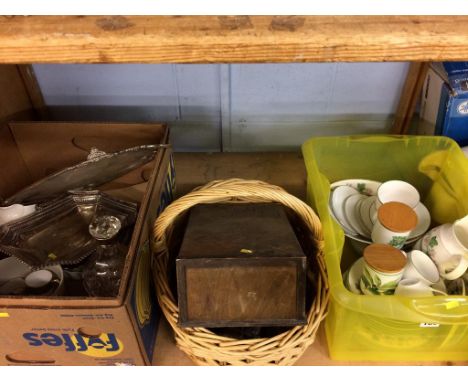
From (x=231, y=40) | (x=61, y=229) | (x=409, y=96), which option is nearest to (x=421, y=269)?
(x=409, y=96)

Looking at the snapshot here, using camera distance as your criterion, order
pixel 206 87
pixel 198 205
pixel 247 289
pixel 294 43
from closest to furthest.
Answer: pixel 294 43 → pixel 247 289 → pixel 198 205 → pixel 206 87

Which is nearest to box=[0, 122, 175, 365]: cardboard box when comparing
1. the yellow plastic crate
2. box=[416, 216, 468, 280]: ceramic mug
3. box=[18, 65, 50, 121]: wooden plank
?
box=[18, 65, 50, 121]: wooden plank

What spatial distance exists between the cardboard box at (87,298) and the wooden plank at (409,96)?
623 mm

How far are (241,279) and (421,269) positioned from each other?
1.21 feet

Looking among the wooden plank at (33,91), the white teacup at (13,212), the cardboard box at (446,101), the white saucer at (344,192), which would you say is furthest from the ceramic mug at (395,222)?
the wooden plank at (33,91)

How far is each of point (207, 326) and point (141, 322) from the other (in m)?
0.12

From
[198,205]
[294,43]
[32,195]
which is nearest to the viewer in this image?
[294,43]

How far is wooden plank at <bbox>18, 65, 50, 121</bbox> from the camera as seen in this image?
102cm

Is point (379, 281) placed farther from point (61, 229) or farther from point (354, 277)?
point (61, 229)

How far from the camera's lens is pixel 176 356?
0.79 meters

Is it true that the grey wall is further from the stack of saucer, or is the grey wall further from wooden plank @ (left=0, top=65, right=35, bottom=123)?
the stack of saucer

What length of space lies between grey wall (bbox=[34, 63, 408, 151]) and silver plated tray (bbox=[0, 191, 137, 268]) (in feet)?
0.98

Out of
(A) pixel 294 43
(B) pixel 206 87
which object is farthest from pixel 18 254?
(A) pixel 294 43
